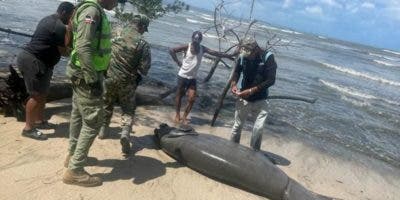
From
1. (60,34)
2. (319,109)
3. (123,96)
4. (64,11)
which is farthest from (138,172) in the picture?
(319,109)

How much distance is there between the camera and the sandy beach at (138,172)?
569 cm

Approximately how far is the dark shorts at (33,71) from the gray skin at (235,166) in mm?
2114

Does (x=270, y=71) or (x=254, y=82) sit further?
(x=254, y=82)

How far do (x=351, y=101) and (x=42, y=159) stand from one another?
52.0ft

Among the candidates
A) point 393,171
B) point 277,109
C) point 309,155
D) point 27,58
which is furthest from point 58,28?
point 277,109

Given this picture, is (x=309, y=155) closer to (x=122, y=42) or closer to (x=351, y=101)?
(x=122, y=42)

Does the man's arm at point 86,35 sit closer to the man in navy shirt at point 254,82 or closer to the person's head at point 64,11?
the person's head at point 64,11

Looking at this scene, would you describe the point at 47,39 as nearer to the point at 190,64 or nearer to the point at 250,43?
the point at 250,43

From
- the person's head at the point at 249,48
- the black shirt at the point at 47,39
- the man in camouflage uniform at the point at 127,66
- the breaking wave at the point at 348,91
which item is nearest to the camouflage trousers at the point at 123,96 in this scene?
the man in camouflage uniform at the point at 127,66

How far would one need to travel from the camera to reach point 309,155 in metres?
10.1

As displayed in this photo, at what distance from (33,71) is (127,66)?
53.5 inches

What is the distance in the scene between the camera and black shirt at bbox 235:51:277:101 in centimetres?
762

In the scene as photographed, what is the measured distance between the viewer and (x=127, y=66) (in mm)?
6965

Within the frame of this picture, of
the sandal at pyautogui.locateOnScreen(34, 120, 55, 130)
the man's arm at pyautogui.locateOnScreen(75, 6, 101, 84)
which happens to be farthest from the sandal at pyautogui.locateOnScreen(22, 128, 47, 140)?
the man's arm at pyautogui.locateOnScreen(75, 6, 101, 84)
